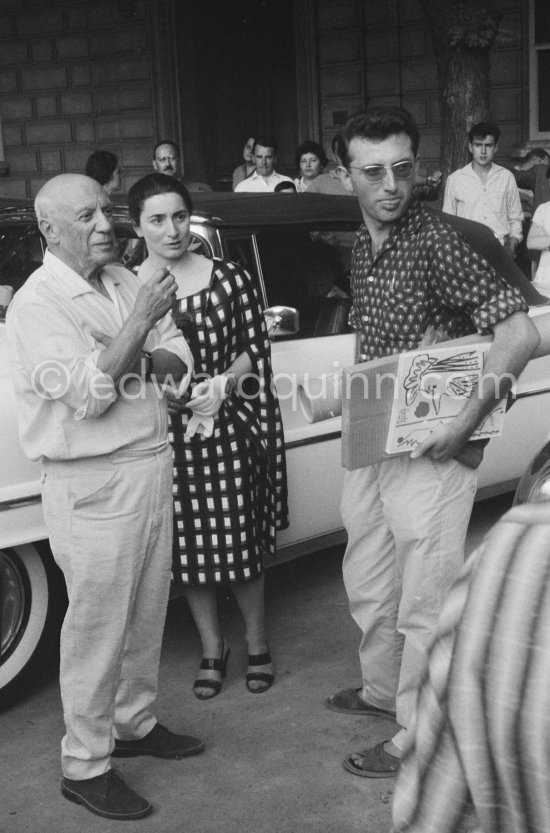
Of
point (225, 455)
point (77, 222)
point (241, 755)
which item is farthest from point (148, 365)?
point (241, 755)

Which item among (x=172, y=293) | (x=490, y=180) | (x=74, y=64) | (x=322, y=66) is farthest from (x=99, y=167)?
(x=74, y=64)

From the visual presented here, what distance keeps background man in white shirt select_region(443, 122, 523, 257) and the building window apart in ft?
15.5

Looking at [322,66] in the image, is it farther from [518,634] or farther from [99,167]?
[518,634]

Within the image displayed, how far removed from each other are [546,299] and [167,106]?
1115 cm

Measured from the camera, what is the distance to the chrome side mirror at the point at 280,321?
4.04 metres

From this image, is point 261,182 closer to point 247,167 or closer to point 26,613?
point 247,167

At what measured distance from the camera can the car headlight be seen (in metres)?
3.58

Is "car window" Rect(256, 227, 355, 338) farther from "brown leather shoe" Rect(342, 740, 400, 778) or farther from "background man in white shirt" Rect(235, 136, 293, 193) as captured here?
"background man in white shirt" Rect(235, 136, 293, 193)

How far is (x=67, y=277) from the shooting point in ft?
9.50

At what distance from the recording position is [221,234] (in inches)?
162

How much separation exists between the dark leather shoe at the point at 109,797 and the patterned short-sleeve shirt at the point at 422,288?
4.50 feet

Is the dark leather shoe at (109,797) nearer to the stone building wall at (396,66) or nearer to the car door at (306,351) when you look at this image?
the car door at (306,351)

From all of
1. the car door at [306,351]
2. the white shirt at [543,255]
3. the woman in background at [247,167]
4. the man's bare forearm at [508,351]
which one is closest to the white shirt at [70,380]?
the man's bare forearm at [508,351]

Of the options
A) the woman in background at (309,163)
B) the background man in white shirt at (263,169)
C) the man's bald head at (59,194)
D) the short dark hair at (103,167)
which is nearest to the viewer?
the man's bald head at (59,194)
